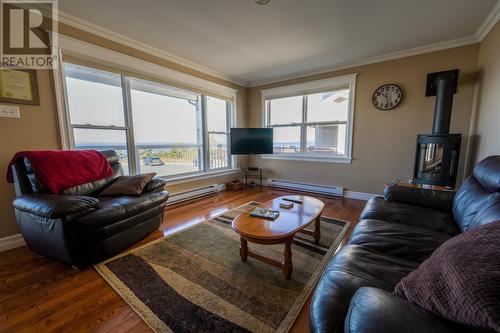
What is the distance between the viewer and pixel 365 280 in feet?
3.12

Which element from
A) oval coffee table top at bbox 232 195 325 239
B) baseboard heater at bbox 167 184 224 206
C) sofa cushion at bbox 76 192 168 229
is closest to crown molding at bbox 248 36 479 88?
baseboard heater at bbox 167 184 224 206

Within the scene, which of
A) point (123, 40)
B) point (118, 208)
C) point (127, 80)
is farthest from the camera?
point (127, 80)

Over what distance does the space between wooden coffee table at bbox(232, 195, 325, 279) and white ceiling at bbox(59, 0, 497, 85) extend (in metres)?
2.04

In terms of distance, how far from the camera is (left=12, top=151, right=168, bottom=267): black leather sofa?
1.59m

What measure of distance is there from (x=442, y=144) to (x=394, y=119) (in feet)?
2.82

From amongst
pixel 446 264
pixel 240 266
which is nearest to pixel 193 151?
pixel 240 266

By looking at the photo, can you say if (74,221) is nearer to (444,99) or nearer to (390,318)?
(390,318)

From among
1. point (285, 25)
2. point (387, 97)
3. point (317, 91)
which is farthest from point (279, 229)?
point (317, 91)

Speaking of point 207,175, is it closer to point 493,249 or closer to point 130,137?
point 130,137

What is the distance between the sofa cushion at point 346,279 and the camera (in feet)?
2.56

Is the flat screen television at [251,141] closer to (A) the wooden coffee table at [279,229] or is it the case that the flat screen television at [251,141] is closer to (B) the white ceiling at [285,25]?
(B) the white ceiling at [285,25]

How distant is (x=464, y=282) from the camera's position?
57 cm

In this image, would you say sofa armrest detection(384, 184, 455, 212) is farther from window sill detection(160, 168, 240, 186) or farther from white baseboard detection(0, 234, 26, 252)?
white baseboard detection(0, 234, 26, 252)

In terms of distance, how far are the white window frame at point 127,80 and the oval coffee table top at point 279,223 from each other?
2079 mm
